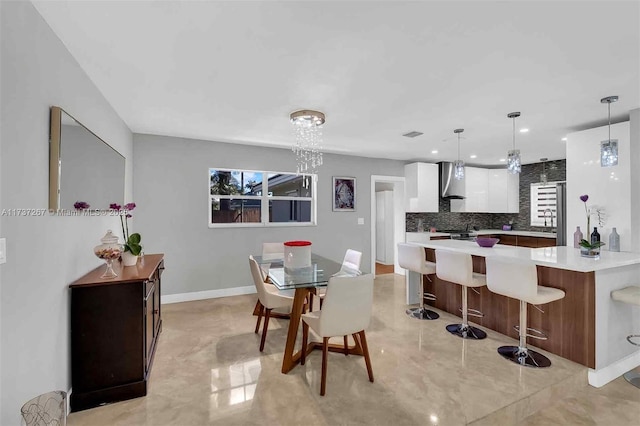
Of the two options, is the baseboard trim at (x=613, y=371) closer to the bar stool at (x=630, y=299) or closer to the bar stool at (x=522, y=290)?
the bar stool at (x=630, y=299)

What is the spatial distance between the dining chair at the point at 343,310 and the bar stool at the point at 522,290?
1.27m

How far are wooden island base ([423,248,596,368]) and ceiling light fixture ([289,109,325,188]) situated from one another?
7.99ft

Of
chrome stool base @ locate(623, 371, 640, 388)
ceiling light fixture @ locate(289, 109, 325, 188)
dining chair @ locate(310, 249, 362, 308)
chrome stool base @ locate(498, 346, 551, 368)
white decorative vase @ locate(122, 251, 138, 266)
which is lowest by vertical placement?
chrome stool base @ locate(623, 371, 640, 388)

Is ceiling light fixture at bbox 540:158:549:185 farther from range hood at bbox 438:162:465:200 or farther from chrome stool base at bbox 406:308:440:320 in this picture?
chrome stool base at bbox 406:308:440:320

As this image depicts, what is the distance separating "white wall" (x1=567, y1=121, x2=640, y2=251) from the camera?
318 cm

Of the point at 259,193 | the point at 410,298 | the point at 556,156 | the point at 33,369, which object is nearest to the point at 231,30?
the point at 33,369

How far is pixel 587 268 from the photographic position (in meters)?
2.30

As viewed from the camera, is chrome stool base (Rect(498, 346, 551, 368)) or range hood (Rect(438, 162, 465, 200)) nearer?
chrome stool base (Rect(498, 346, 551, 368))

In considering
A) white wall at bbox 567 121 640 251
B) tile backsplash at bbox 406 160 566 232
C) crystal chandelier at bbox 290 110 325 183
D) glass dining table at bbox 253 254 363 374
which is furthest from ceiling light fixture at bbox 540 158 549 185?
glass dining table at bbox 253 254 363 374

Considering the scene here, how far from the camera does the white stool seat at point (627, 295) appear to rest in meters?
2.37

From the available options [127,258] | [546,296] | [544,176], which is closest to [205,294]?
[127,258]

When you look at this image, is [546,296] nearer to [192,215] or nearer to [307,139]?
[307,139]

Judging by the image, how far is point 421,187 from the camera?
5945mm

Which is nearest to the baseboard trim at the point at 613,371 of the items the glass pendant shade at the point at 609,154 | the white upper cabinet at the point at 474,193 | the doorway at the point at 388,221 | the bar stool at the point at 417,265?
the bar stool at the point at 417,265
